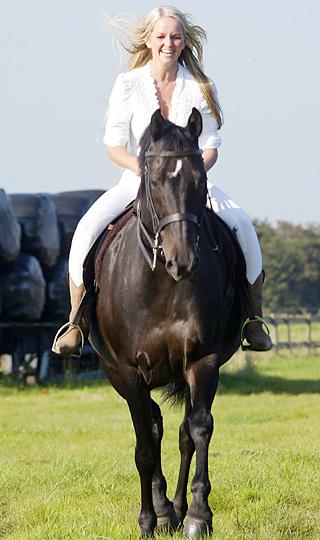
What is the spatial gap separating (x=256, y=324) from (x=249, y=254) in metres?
0.45

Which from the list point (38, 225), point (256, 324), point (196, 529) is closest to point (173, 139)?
point (256, 324)

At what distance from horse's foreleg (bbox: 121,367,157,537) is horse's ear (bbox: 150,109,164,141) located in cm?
140

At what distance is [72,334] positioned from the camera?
8.56 metres

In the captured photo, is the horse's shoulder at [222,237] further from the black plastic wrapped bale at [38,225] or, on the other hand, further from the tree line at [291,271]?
the tree line at [291,271]

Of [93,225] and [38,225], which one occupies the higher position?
[93,225]

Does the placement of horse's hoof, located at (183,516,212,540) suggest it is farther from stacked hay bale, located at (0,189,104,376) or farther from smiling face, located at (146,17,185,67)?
stacked hay bale, located at (0,189,104,376)

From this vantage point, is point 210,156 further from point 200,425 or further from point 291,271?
point 291,271

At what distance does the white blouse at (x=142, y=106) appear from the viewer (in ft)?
26.6

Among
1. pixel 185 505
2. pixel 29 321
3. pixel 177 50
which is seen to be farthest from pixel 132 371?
pixel 29 321

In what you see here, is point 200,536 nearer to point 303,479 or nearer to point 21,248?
point 303,479

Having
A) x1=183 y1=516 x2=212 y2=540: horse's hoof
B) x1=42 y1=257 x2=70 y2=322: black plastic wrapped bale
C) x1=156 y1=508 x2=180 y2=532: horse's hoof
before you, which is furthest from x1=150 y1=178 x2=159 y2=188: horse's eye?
x1=42 y1=257 x2=70 y2=322: black plastic wrapped bale

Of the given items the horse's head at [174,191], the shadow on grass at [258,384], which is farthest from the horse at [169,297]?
the shadow on grass at [258,384]

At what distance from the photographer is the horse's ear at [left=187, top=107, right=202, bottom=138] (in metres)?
7.24

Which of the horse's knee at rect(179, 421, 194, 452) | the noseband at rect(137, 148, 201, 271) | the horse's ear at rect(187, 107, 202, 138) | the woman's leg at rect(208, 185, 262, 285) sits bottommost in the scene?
the horse's knee at rect(179, 421, 194, 452)
